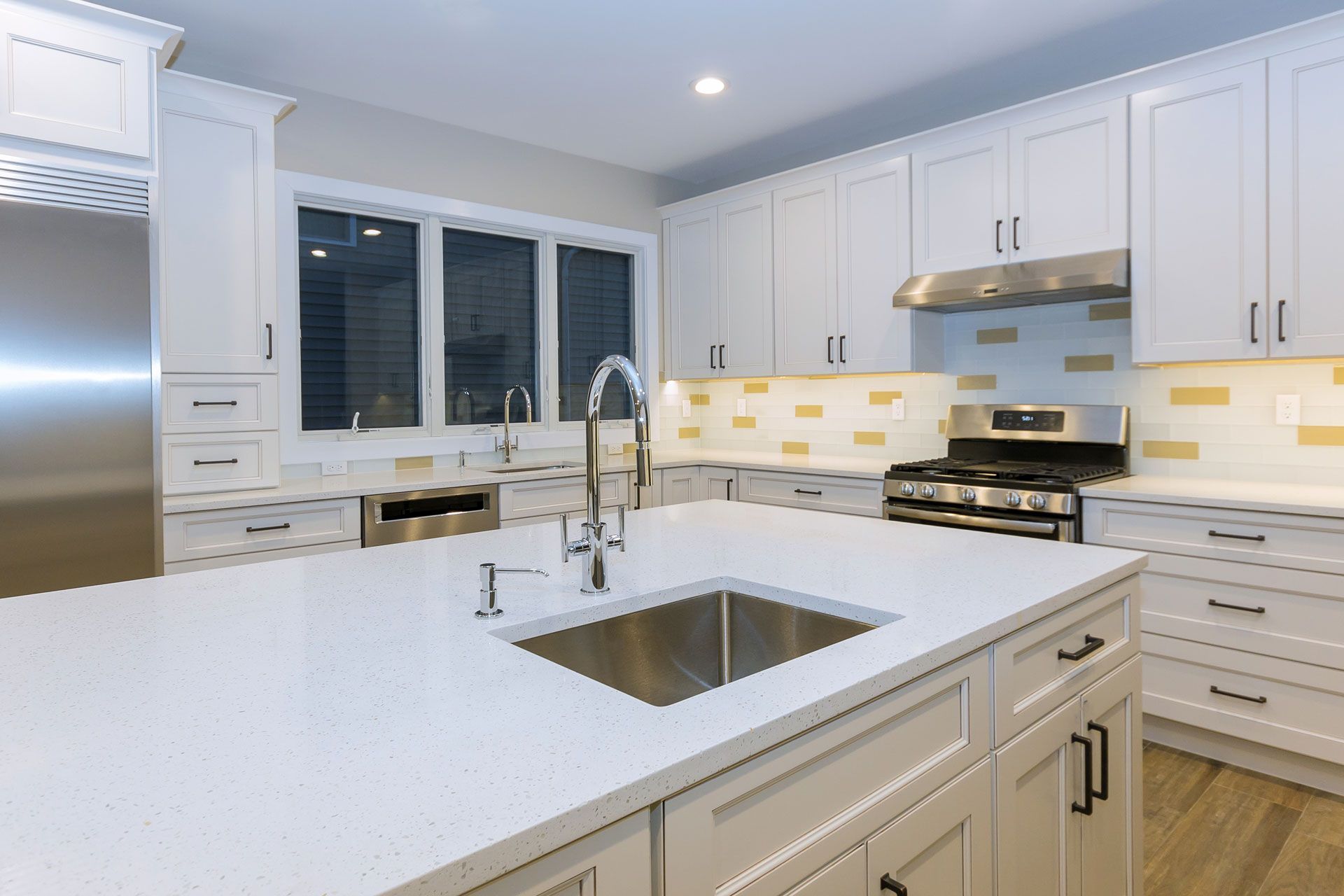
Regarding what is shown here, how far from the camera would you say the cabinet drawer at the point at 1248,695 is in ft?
7.83

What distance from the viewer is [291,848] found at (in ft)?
1.99

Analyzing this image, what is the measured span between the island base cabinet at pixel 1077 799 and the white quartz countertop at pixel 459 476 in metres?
2.00

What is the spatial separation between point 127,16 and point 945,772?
3061 mm

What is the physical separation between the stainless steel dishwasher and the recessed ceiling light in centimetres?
198

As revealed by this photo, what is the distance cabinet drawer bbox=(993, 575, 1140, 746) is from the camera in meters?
1.24

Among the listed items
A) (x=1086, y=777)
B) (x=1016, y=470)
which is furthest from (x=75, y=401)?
(x=1016, y=470)

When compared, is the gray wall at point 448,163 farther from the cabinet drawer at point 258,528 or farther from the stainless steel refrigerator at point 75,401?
the cabinet drawer at point 258,528

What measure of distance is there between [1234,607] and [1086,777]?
1.53 metres

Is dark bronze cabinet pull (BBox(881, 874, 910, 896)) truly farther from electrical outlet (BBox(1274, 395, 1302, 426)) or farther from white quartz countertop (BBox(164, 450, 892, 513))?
electrical outlet (BBox(1274, 395, 1302, 426))

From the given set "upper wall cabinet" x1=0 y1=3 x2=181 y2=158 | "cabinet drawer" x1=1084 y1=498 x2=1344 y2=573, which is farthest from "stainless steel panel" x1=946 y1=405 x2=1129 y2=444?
"upper wall cabinet" x1=0 y1=3 x2=181 y2=158

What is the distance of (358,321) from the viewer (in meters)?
3.70

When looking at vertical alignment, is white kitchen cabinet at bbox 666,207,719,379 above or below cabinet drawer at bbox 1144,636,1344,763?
above

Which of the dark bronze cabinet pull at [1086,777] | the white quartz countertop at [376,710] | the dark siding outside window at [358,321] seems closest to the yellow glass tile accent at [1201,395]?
the white quartz countertop at [376,710]

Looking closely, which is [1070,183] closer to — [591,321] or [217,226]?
[591,321]
